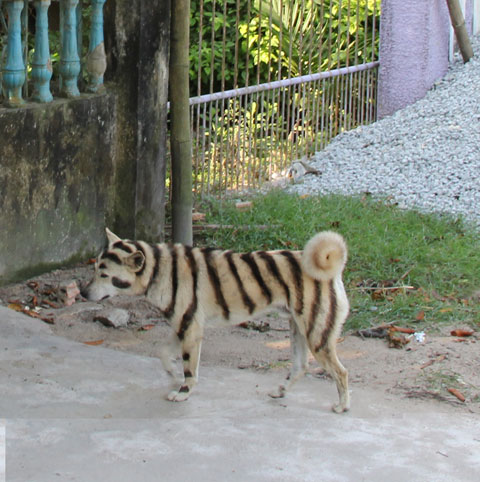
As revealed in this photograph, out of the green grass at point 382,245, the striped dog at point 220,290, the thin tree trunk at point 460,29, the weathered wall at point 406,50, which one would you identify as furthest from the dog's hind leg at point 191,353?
the thin tree trunk at point 460,29

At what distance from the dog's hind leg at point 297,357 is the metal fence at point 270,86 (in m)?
3.69

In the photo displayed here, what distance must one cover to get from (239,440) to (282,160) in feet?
19.5

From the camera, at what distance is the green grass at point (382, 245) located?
6582mm

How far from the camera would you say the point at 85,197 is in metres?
7.17

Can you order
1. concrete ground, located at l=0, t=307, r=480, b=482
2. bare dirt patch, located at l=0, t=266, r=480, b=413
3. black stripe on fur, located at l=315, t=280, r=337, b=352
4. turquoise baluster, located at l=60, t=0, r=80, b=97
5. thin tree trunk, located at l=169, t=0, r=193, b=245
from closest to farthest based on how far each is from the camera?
concrete ground, located at l=0, t=307, r=480, b=482 < black stripe on fur, located at l=315, t=280, r=337, b=352 < bare dirt patch, located at l=0, t=266, r=480, b=413 < turquoise baluster, located at l=60, t=0, r=80, b=97 < thin tree trunk, located at l=169, t=0, r=193, b=245

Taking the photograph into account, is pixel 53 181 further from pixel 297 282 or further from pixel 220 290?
pixel 297 282

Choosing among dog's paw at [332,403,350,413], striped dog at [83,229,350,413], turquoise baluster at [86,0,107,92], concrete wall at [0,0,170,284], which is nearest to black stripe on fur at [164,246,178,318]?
striped dog at [83,229,350,413]

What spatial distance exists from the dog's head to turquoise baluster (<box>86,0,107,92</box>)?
7.49ft

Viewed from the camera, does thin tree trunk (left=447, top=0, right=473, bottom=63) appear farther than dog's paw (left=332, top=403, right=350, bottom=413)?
Yes

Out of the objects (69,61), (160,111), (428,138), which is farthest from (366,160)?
(69,61)

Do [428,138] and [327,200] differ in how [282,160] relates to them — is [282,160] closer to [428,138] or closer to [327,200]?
[327,200]

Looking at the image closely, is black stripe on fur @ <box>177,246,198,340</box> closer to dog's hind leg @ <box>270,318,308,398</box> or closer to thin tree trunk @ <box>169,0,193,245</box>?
dog's hind leg @ <box>270,318,308,398</box>

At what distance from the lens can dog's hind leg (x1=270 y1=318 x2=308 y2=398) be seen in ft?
17.1

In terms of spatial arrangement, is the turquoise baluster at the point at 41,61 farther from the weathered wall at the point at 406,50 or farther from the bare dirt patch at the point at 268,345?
the weathered wall at the point at 406,50
